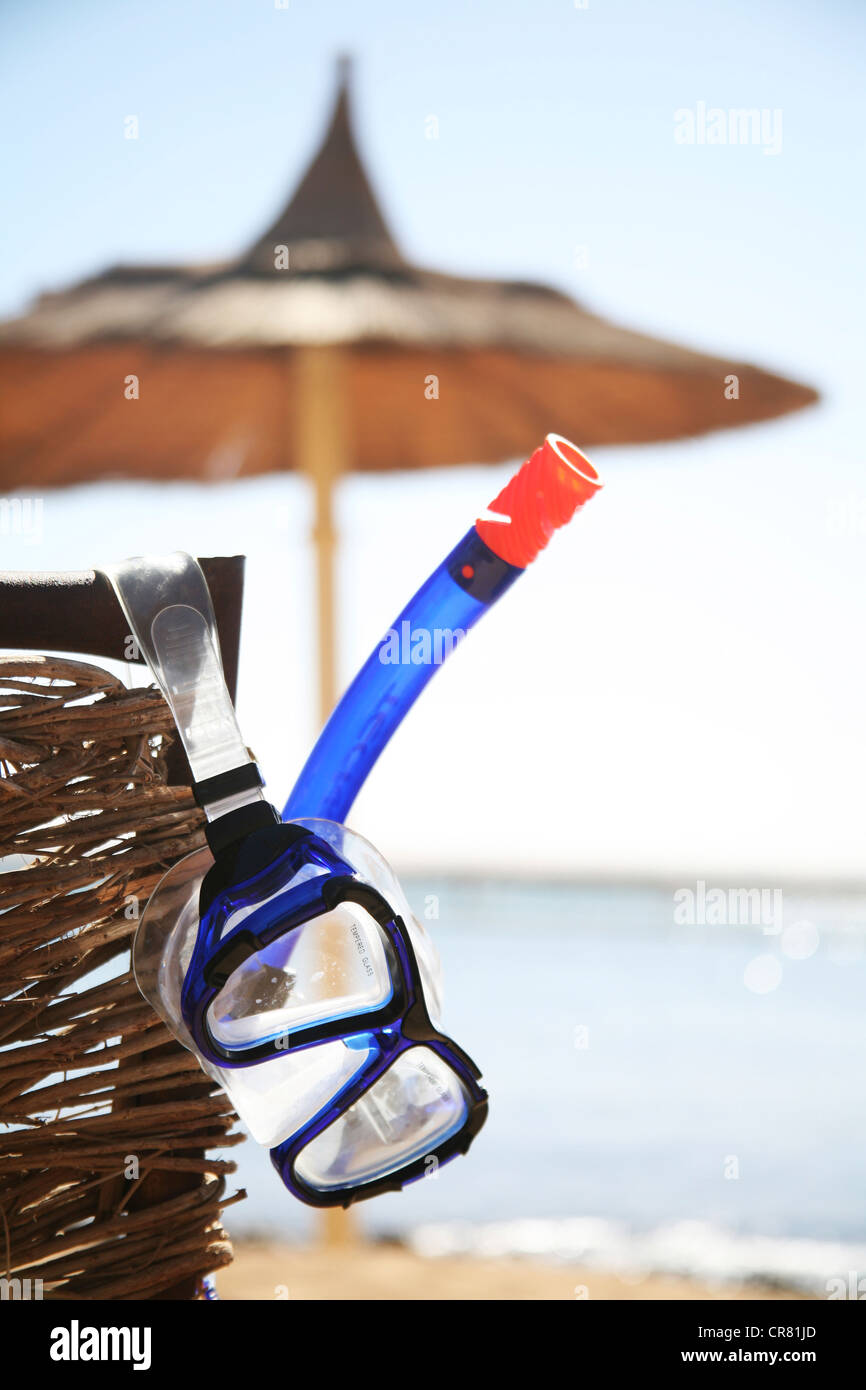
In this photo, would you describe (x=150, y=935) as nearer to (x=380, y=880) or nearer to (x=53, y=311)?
(x=380, y=880)

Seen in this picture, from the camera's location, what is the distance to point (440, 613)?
45 centimetres

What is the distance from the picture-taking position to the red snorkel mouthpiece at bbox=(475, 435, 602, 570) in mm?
420

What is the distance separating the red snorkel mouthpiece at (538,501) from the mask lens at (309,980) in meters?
0.15

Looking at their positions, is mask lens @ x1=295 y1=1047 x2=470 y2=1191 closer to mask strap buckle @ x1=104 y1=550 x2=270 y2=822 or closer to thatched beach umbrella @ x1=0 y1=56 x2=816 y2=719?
mask strap buckle @ x1=104 y1=550 x2=270 y2=822

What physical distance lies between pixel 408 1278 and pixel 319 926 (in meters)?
1.86

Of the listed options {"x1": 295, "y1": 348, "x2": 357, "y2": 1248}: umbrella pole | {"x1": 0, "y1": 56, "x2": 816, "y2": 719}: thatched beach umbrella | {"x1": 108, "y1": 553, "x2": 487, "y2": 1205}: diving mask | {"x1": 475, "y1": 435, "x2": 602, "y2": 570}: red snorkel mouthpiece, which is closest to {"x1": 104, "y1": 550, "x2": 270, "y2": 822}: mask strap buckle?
{"x1": 108, "y1": 553, "x2": 487, "y2": 1205}: diving mask

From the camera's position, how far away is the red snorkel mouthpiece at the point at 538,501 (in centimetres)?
42

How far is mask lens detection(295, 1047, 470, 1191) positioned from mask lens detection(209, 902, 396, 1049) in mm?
43

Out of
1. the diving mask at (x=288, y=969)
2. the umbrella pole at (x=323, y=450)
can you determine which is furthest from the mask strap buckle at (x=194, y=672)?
the umbrella pole at (x=323, y=450)

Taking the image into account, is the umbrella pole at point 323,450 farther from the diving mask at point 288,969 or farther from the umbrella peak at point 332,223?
the diving mask at point 288,969

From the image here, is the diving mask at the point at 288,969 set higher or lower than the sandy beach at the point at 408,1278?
higher
